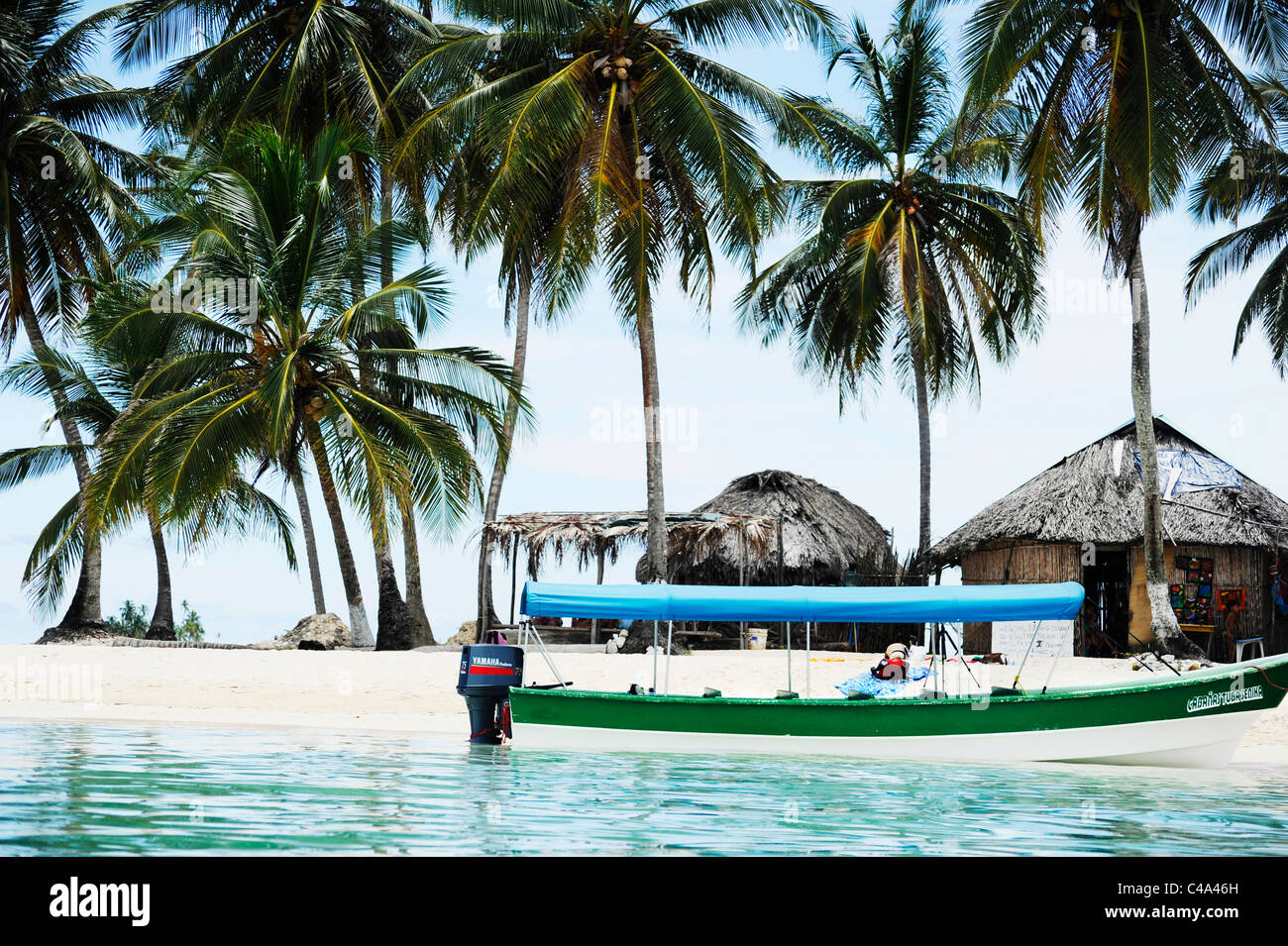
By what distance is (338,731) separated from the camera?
1512cm

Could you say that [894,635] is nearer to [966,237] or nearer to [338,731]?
[966,237]

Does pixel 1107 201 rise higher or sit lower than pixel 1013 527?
higher

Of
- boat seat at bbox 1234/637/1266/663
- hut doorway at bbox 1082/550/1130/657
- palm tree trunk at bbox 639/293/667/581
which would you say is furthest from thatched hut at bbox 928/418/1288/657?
palm tree trunk at bbox 639/293/667/581

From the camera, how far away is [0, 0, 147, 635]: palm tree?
1040 inches

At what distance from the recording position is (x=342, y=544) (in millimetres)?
22984

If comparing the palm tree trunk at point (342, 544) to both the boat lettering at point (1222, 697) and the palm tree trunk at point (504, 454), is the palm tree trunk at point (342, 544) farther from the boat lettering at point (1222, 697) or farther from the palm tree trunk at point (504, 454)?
the boat lettering at point (1222, 697)

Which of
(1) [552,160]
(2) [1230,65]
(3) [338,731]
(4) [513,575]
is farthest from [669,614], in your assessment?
(2) [1230,65]

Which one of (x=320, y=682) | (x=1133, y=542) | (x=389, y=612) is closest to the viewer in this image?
(x=320, y=682)

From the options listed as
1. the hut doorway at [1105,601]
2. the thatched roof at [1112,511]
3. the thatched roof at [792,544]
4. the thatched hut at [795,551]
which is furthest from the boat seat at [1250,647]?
the thatched roof at [792,544]

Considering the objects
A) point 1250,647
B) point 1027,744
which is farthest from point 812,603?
point 1250,647

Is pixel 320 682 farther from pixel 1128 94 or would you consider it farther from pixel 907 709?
pixel 1128 94

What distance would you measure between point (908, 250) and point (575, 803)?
767 inches

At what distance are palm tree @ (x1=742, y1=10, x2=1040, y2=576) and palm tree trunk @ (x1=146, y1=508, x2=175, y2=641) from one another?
15.1 m
